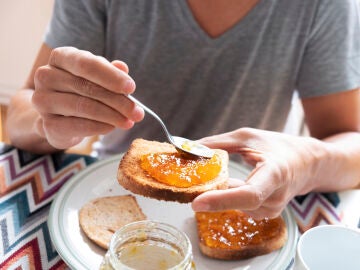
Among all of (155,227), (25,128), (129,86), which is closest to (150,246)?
(155,227)

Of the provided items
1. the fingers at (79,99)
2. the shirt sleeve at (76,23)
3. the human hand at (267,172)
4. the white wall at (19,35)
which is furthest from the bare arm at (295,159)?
the white wall at (19,35)

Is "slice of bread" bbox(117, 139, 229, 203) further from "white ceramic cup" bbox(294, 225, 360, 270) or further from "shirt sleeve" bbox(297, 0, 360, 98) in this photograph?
"shirt sleeve" bbox(297, 0, 360, 98)

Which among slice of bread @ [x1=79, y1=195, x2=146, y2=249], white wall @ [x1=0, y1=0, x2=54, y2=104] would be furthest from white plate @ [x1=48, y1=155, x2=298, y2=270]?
white wall @ [x1=0, y1=0, x2=54, y2=104]

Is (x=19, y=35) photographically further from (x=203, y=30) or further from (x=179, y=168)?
(x=179, y=168)

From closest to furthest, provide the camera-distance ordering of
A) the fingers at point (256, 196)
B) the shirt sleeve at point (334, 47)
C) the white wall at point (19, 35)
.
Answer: the fingers at point (256, 196) → the shirt sleeve at point (334, 47) → the white wall at point (19, 35)

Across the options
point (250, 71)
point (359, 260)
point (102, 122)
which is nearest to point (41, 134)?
point (102, 122)

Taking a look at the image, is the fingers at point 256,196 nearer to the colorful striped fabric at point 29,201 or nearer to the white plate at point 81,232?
the white plate at point 81,232

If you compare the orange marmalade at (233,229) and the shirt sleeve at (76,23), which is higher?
the shirt sleeve at (76,23)
